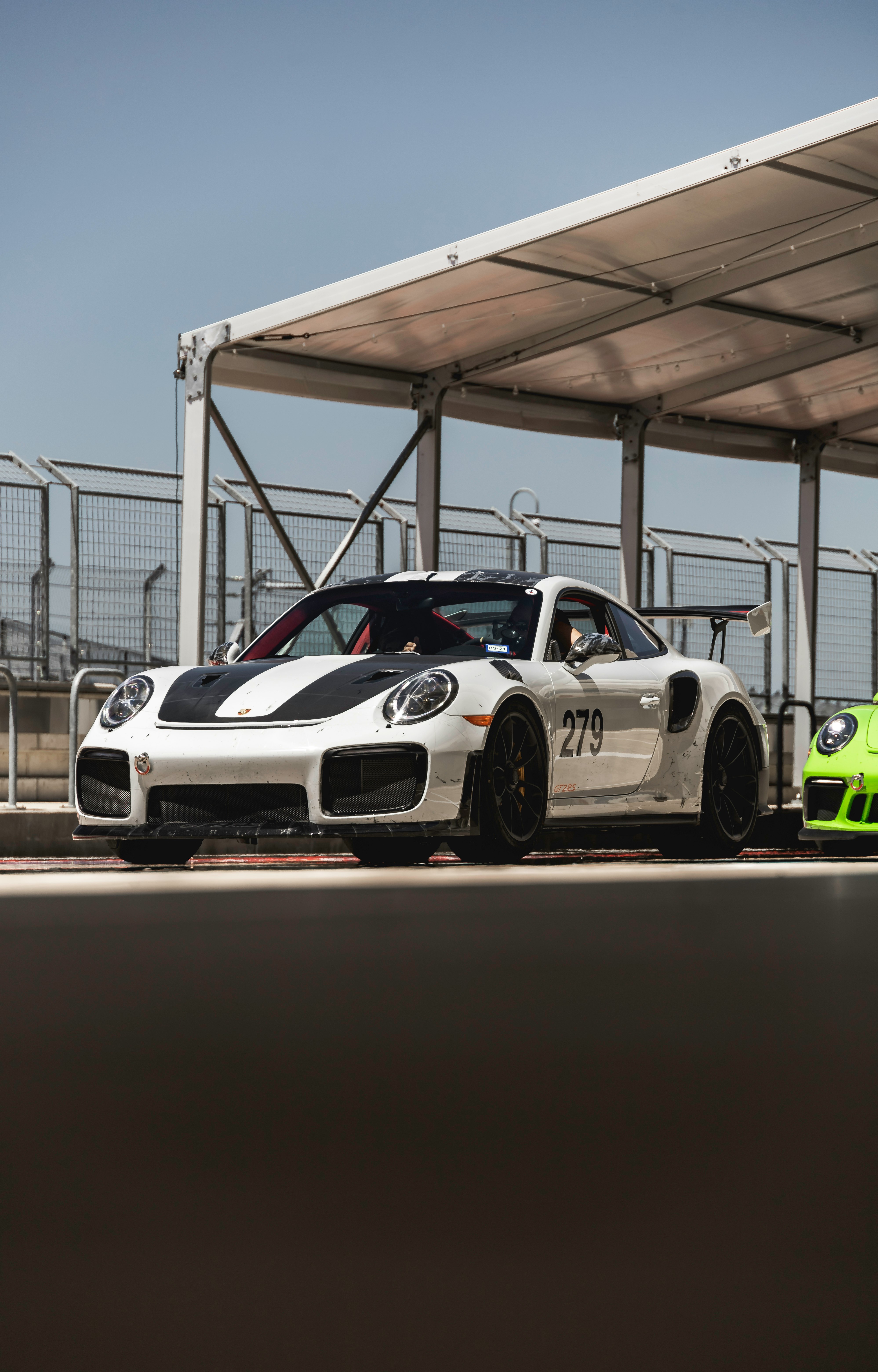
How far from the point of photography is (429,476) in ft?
47.2

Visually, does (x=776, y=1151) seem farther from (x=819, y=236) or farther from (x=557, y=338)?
(x=557, y=338)

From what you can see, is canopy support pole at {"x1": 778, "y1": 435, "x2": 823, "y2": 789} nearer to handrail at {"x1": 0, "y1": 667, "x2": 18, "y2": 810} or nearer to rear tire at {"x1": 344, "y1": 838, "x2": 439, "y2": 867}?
handrail at {"x1": 0, "y1": 667, "x2": 18, "y2": 810}

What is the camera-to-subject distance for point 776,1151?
2.03 m

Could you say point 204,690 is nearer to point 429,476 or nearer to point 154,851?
point 154,851

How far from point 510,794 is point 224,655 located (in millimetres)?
1911

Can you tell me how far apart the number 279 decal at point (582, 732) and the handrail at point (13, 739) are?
4.04 meters

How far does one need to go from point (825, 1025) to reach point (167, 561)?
471 inches

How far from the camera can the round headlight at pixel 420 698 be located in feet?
22.2

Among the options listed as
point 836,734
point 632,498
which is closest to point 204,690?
point 836,734

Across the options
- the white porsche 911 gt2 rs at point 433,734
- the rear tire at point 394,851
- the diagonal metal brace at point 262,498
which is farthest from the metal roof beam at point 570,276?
the rear tire at point 394,851

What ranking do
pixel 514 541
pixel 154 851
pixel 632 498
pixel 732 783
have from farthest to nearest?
pixel 514 541 < pixel 632 498 < pixel 732 783 < pixel 154 851

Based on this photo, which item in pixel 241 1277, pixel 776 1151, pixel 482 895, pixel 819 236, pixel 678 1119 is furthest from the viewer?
pixel 819 236

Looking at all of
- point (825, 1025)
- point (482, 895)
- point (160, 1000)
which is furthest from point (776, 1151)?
point (482, 895)

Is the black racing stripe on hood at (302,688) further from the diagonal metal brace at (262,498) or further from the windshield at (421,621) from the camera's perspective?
the diagonal metal brace at (262,498)
